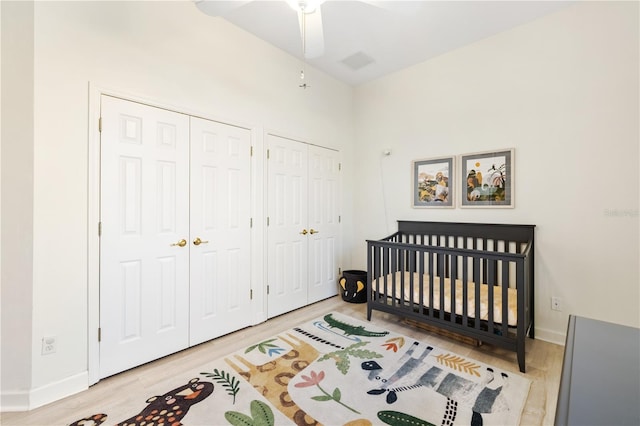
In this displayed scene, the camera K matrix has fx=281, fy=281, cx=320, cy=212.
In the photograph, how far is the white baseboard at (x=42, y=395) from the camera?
165 centimetres

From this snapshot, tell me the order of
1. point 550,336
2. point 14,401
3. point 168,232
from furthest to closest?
1. point 550,336
2. point 168,232
3. point 14,401

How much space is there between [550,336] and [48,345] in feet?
12.5

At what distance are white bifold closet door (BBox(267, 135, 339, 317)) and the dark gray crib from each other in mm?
813

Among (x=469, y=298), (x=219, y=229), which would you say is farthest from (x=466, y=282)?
(x=219, y=229)

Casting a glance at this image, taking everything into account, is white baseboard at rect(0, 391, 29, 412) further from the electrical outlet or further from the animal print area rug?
the animal print area rug

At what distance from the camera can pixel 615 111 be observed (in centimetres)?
224

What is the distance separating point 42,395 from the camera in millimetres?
1696

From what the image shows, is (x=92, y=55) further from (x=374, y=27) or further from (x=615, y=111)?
(x=615, y=111)

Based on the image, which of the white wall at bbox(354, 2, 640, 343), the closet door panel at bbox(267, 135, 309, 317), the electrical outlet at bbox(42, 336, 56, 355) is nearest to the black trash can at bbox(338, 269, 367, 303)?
the closet door panel at bbox(267, 135, 309, 317)

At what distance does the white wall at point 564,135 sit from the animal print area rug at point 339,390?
1.16m

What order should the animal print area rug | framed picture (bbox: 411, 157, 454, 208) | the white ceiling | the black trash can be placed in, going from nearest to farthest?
the animal print area rug
the white ceiling
framed picture (bbox: 411, 157, 454, 208)
the black trash can

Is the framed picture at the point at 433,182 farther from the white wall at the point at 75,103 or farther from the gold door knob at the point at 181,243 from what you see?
the gold door knob at the point at 181,243

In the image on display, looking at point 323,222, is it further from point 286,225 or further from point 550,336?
point 550,336

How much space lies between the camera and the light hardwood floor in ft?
5.28
